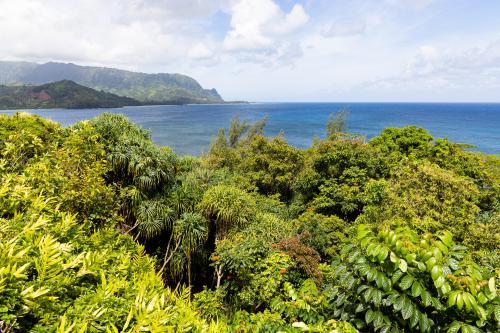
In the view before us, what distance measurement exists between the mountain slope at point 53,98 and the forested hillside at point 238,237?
415ft

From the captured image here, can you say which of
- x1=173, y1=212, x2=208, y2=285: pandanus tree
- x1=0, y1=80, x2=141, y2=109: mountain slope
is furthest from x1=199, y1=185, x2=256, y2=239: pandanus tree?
x1=0, y1=80, x2=141, y2=109: mountain slope

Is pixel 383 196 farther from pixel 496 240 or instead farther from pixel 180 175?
pixel 180 175

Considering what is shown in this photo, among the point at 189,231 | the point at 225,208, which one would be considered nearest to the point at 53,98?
the point at 189,231

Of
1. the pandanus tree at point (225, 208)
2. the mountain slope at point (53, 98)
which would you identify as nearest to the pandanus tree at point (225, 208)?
the pandanus tree at point (225, 208)

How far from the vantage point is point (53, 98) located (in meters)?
122

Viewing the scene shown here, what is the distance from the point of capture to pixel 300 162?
16.3 meters

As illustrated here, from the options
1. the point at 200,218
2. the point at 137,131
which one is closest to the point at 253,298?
the point at 200,218

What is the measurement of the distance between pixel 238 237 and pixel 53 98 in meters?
148

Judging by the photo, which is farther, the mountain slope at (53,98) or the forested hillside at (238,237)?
the mountain slope at (53,98)

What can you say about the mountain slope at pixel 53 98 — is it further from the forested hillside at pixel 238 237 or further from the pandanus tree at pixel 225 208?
the pandanus tree at pixel 225 208

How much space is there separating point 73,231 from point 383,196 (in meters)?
9.36

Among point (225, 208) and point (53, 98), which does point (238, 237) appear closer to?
point (225, 208)

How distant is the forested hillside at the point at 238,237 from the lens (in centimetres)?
204

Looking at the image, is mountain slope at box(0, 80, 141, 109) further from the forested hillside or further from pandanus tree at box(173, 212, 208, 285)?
pandanus tree at box(173, 212, 208, 285)
